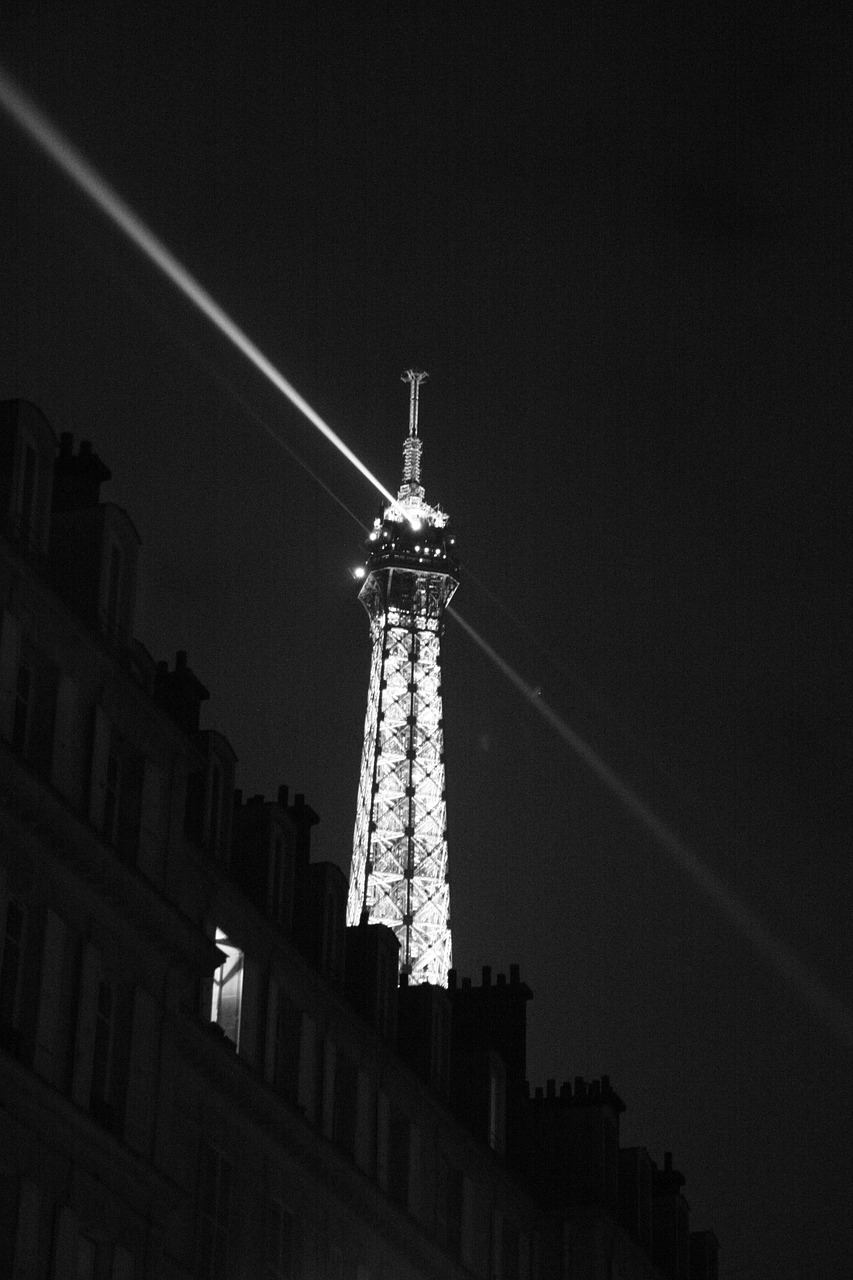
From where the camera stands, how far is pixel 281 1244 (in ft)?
117

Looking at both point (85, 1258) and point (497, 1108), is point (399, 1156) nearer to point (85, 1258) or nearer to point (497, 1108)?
point (497, 1108)

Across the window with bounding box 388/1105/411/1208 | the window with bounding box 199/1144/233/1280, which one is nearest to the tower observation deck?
the window with bounding box 388/1105/411/1208

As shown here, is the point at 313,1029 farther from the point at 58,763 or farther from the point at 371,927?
the point at 58,763

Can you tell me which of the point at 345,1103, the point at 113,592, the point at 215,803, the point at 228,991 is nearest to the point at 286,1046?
the point at 228,991

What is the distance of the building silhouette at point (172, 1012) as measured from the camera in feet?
96.8

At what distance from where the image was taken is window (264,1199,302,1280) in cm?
3522

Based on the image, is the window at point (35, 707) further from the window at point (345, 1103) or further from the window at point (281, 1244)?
the window at point (345, 1103)

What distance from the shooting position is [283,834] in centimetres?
3856

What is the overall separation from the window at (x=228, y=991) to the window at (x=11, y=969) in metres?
6.51

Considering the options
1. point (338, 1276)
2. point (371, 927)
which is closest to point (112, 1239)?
point (338, 1276)

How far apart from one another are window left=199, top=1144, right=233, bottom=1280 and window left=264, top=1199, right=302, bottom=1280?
1145 millimetres

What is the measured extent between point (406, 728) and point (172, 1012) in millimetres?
97085

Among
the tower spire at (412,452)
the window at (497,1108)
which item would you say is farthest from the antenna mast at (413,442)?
the window at (497,1108)

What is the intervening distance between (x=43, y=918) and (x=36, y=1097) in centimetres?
209
